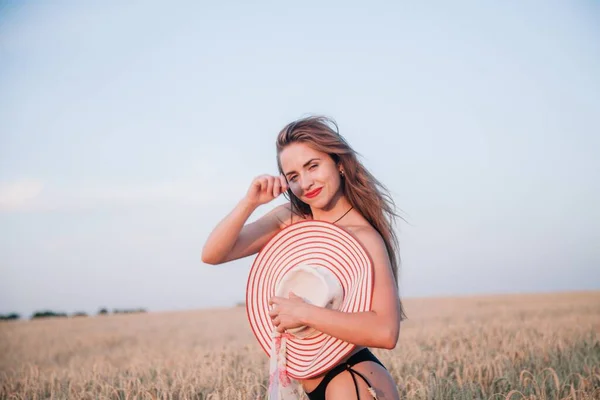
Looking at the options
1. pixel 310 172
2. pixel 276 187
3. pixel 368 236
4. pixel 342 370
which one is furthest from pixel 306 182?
pixel 342 370

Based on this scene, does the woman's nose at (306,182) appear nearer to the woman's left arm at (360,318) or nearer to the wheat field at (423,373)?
the woman's left arm at (360,318)

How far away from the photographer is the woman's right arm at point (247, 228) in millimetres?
3449

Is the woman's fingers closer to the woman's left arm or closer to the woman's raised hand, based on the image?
the woman's raised hand

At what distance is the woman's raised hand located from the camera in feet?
11.3

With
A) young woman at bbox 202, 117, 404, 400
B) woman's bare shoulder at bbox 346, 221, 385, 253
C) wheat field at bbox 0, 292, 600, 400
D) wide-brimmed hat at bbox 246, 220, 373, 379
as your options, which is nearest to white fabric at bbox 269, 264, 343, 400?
wide-brimmed hat at bbox 246, 220, 373, 379

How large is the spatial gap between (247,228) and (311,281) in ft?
1.98

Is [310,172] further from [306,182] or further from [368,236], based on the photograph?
[368,236]

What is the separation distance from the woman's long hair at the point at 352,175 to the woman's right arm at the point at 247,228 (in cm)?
30

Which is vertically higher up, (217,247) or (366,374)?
(217,247)

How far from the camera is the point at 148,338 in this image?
18094mm

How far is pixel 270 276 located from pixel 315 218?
18.2 inches

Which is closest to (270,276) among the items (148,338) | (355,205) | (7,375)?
(355,205)

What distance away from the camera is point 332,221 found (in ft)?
12.5

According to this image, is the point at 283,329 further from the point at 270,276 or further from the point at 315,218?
the point at 315,218
